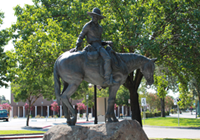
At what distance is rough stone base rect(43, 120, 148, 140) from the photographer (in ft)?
21.1

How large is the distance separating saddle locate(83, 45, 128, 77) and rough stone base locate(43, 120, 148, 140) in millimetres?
1673

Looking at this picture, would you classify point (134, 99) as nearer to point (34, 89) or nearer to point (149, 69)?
point (149, 69)

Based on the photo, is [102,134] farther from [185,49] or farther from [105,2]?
[105,2]

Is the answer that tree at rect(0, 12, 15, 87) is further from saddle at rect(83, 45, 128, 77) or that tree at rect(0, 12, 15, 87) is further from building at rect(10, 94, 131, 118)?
building at rect(10, 94, 131, 118)

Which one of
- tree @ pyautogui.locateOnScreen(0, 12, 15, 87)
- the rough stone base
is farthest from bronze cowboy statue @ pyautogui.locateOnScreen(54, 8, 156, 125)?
tree @ pyautogui.locateOnScreen(0, 12, 15, 87)

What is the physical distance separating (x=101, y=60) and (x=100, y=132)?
2221 mm

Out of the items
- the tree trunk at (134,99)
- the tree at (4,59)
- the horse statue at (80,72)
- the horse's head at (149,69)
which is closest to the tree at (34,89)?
the tree at (4,59)

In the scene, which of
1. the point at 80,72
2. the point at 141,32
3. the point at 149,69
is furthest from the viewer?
the point at 141,32

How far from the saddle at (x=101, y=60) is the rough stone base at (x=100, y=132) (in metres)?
1.67

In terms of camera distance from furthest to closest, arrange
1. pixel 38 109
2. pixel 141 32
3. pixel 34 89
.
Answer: pixel 38 109, pixel 34 89, pixel 141 32

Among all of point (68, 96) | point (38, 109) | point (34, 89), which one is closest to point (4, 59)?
point (34, 89)

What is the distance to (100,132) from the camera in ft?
21.4

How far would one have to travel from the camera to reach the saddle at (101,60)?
7.10 metres

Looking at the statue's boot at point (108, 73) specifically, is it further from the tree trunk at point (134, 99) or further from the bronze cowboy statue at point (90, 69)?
the tree trunk at point (134, 99)
